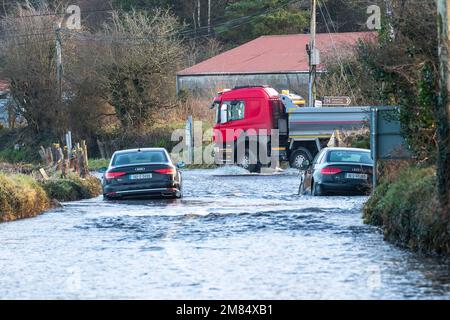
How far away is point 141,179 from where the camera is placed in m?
28.4

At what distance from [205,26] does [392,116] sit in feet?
200

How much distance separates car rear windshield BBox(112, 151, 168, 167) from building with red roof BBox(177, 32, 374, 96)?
126 ft

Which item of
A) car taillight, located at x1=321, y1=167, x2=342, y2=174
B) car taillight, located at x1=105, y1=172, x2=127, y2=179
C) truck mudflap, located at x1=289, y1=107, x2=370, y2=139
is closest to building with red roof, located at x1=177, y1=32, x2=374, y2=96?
truck mudflap, located at x1=289, y1=107, x2=370, y2=139

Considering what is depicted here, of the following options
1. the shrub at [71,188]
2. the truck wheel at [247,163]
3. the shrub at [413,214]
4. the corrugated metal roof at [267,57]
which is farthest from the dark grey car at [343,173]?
the corrugated metal roof at [267,57]

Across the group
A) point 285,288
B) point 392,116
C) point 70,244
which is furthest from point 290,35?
point 285,288

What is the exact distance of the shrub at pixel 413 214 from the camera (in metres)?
15.4

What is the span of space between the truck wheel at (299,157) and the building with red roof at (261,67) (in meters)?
21.7

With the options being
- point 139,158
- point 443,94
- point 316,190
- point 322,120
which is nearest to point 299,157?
point 322,120

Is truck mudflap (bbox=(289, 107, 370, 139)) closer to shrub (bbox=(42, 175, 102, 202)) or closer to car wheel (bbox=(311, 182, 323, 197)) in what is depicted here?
shrub (bbox=(42, 175, 102, 202))

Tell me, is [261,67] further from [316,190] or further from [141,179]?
[141,179]

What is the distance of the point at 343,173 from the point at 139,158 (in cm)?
507

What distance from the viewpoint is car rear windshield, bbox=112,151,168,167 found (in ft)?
95.1

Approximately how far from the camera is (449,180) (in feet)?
52.0

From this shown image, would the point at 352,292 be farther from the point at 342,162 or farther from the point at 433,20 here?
the point at 342,162
